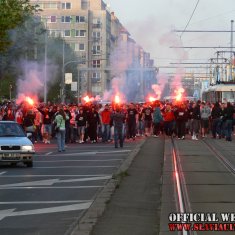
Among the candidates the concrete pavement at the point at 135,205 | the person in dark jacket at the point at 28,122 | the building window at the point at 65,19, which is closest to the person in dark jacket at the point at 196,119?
the person in dark jacket at the point at 28,122

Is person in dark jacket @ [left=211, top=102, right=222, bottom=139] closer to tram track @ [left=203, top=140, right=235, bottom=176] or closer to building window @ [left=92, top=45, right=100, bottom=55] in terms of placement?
tram track @ [left=203, top=140, right=235, bottom=176]

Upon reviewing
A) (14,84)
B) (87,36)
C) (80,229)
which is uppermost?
(87,36)

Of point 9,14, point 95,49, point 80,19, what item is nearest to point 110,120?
point 9,14

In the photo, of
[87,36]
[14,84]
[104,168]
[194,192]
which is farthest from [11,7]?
[87,36]

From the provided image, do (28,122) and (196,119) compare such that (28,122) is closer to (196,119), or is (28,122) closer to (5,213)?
(196,119)

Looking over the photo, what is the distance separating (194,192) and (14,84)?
63.4m

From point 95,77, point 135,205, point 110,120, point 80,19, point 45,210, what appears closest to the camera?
point 45,210

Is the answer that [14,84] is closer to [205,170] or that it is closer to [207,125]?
[207,125]

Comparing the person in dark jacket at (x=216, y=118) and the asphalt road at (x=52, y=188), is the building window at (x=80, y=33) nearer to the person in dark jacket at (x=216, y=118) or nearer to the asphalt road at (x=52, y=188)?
the person in dark jacket at (x=216, y=118)

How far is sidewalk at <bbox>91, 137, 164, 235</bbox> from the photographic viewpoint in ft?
39.9

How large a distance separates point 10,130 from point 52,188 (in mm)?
7373

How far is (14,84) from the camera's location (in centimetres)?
7881

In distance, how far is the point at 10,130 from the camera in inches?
981

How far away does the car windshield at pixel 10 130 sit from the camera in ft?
80.6
